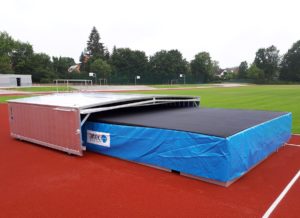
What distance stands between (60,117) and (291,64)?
9620 cm

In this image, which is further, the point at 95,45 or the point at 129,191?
the point at 95,45

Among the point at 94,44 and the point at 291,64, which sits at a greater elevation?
the point at 94,44

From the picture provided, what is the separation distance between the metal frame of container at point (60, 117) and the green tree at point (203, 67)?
8143 cm

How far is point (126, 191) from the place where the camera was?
4.30m

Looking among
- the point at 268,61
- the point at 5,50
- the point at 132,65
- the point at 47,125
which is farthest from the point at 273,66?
the point at 47,125

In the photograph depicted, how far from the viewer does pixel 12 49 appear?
6006 centimetres

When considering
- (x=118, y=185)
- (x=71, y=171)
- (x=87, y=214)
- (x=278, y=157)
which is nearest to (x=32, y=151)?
(x=71, y=171)

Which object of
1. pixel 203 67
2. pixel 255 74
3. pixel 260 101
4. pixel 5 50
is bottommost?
pixel 260 101

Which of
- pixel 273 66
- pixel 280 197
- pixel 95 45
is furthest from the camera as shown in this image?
pixel 273 66

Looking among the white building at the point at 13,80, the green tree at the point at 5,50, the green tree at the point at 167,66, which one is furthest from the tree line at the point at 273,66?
the green tree at the point at 5,50

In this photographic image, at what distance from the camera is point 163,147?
5203mm

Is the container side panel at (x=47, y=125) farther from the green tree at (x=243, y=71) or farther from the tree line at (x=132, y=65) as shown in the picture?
the green tree at (x=243, y=71)

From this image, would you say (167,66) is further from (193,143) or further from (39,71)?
(193,143)

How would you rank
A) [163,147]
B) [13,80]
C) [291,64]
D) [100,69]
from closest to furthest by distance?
[163,147] → [13,80] → [100,69] → [291,64]
